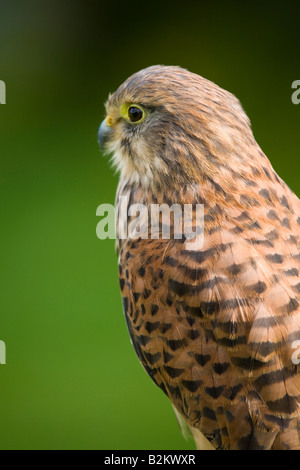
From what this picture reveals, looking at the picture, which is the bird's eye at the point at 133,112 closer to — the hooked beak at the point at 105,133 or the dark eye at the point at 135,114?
the dark eye at the point at 135,114

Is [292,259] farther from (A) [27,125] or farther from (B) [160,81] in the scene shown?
(A) [27,125]

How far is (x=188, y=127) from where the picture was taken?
1947 mm

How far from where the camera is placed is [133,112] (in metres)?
2.11

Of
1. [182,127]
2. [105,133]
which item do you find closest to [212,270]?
[182,127]

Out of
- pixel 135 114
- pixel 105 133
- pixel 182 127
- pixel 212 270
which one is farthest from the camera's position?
pixel 105 133

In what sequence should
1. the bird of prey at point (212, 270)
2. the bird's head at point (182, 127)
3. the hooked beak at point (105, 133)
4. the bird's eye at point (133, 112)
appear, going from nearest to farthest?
the bird of prey at point (212, 270)
the bird's head at point (182, 127)
the bird's eye at point (133, 112)
the hooked beak at point (105, 133)

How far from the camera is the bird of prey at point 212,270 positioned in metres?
1.69

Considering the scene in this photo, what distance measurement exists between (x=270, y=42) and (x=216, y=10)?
472 mm

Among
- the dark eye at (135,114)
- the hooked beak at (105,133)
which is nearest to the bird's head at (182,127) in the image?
the dark eye at (135,114)

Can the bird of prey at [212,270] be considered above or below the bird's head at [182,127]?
below

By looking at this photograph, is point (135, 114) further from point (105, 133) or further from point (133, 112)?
point (105, 133)

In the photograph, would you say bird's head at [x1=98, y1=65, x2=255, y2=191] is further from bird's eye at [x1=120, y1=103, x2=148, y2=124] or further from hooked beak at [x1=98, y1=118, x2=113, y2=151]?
hooked beak at [x1=98, y1=118, x2=113, y2=151]

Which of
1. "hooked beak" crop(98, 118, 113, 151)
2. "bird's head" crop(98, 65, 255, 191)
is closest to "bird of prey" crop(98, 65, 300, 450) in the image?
"bird's head" crop(98, 65, 255, 191)

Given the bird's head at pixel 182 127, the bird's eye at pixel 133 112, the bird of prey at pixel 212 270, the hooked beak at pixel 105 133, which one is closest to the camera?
the bird of prey at pixel 212 270
